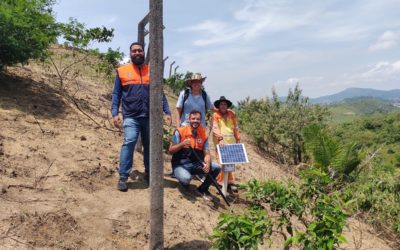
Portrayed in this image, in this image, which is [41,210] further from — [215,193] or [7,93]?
[7,93]

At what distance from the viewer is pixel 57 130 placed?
6398mm

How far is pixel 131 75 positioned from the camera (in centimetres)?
495

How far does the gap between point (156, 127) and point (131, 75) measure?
138 centimetres

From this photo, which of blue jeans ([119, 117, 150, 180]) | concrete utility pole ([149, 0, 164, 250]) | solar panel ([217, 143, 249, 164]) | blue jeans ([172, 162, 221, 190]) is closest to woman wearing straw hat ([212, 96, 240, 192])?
solar panel ([217, 143, 249, 164])

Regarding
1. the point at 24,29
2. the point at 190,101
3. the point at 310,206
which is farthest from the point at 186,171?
the point at 24,29

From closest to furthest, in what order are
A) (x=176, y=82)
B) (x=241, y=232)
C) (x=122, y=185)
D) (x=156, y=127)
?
(x=241, y=232) → (x=156, y=127) → (x=122, y=185) → (x=176, y=82)

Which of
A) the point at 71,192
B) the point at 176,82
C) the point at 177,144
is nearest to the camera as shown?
the point at 71,192

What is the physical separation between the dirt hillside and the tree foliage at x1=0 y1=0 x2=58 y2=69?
815 millimetres

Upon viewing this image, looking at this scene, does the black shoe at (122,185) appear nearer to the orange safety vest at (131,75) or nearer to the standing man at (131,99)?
the standing man at (131,99)

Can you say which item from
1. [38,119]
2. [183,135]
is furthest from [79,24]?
[183,135]

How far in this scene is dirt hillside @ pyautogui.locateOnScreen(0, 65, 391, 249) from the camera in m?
4.06

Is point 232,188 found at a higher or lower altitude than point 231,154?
lower

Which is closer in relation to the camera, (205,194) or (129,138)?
(129,138)

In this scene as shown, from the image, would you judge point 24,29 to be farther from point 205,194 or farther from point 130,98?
point 205,194
